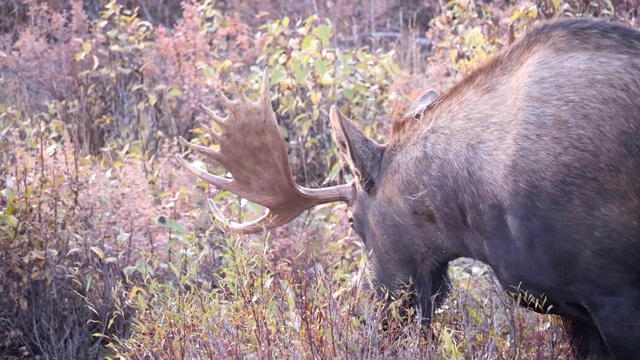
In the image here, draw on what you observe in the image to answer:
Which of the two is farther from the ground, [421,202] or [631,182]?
[631,182]

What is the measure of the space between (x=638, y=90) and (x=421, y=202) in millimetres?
1144

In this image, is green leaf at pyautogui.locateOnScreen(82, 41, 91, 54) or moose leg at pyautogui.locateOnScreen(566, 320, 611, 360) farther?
green leaf at pyautogui.locateOnScreen(82, 41, 91, 54)

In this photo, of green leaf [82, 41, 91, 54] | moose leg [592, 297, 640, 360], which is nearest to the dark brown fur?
moose leg [592, 297, 640, 360]

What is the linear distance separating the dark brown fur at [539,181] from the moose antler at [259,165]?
1.55 feet

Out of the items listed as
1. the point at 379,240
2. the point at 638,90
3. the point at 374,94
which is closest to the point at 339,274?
the point at 379,240

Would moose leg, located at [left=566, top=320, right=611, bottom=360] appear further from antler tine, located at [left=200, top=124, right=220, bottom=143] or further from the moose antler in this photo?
antler tine, located at [left=200, top=124, right=220, bottom=143]

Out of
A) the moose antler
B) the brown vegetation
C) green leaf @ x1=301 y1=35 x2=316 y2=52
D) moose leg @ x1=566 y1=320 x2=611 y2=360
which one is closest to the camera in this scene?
the brown vegetation

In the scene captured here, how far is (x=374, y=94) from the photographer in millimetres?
7906

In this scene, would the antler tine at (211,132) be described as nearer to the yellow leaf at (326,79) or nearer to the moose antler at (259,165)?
the moose antler at (259,165)

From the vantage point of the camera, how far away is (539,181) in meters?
3.84

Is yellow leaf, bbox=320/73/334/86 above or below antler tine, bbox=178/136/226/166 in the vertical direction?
below

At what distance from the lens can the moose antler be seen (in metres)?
4.94

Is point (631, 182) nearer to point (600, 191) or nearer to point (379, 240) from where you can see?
point (600, 191)

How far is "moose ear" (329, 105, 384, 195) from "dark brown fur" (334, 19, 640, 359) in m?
0.01
